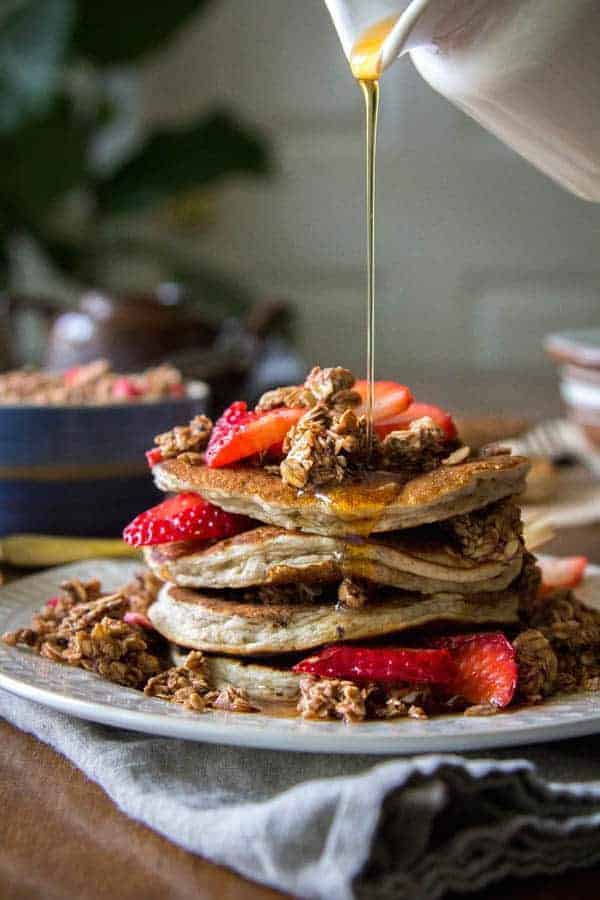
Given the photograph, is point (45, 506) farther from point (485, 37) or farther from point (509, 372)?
point (509, 372)

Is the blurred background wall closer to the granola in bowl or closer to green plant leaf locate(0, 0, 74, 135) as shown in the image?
green plant leaf locate(0, 0, 74, 135)

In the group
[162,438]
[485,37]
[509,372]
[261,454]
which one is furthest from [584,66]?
[509,372]

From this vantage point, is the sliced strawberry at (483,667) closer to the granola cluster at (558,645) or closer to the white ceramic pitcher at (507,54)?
the granola cluster at (558,645)

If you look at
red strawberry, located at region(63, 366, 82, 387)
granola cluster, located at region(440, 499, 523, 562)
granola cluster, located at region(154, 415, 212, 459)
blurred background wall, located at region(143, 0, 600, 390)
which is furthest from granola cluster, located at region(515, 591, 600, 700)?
blurred background wall, located at region(143, 0, 600, 390)

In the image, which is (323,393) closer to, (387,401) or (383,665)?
(387,401)

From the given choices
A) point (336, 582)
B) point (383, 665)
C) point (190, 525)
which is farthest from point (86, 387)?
point (383, 665)

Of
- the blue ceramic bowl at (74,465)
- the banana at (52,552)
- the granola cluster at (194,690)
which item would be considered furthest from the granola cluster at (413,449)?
the blue ceramic bowl at (74,465)
